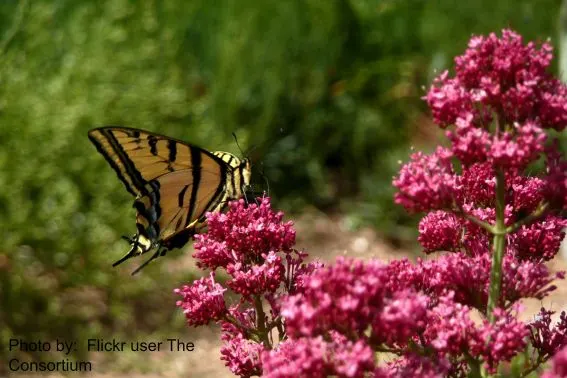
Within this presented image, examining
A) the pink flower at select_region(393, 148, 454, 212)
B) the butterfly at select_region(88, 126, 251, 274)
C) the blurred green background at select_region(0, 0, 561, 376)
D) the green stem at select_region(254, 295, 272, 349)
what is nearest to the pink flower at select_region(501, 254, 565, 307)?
the pink flower at select_region(393, 148, 454, 212)

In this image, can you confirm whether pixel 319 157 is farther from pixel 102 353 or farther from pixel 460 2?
pixel 102 353

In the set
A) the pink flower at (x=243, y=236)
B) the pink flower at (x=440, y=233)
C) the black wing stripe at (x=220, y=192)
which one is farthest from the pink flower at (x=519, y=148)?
the black wing stripe at (x=220, y=192)

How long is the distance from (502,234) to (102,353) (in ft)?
16.3

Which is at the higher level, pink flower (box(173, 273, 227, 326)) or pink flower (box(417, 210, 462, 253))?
pink flower (box(417, 210, 462, 253))

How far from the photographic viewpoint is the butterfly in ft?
11.5

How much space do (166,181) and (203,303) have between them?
5.02 ft

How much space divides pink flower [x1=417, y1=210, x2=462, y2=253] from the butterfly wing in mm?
1315

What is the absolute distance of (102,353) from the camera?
6449 millimetres

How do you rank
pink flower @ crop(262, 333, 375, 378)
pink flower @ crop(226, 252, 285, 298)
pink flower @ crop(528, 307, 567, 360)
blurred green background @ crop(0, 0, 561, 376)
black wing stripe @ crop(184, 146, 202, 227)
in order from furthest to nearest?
1. blurred green background @ crop(0, 0, 561, 376)
2. black wing stripe @ crop(184, 146, 202, 227)
3. pink flower @ crop(226, 252, 285, 298)
4. pink flower @ crop(528, 307, 567, 360)
5. pink flower @ crop(262, 333, 375, 378)

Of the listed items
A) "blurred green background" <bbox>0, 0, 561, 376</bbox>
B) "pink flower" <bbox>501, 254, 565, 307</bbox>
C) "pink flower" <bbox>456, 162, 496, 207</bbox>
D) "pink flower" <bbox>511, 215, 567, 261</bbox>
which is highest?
"blurred green background" <bbox>0, 0, 561, 376</bbox>

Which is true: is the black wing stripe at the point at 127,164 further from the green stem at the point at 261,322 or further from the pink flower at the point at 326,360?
the pink flower at the point at 326,360

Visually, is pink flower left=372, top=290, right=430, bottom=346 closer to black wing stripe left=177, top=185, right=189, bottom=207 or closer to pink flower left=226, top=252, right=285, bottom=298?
pink flower left=226, top=252, right=285, bottom=298

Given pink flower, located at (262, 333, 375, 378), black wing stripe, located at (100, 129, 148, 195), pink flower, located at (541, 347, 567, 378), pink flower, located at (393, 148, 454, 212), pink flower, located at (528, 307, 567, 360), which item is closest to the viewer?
pink flower, located at (541, 347, 567, 378)

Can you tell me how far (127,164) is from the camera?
3.58 meters
